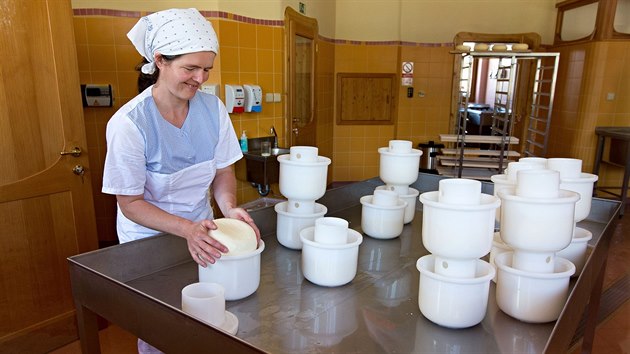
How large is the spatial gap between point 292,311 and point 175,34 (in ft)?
2.76

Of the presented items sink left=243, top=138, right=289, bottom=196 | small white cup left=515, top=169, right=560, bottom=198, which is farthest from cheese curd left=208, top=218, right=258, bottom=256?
sink left=243, top=138, right=289, bottom=196

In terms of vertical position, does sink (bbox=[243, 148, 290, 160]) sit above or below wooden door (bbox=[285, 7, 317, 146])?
below

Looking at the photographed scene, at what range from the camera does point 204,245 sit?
1052mm

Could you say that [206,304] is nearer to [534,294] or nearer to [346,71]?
[534,294]

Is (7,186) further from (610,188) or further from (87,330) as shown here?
(610,188)

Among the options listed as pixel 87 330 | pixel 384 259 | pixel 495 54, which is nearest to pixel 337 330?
pixel 384 259

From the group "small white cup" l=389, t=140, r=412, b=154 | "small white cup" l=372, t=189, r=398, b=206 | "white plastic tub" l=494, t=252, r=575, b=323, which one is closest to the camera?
"white plastic tub" l=494, t=252, r=575, b=323

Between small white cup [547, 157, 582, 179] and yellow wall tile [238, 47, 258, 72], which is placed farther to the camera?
yellow wall tile [238, 47, 258, 72]

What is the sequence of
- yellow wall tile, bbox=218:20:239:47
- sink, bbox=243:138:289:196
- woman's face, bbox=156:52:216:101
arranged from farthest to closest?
sink, bbox=243:138:289:196, yellow wall tile, bbox=218:20:239:47, woman's face, bbox=156:52:216:101

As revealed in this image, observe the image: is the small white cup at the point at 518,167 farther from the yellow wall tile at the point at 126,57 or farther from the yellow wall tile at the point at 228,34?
the yellow wall tile at the point at 126,57

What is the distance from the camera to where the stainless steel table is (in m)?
0.90

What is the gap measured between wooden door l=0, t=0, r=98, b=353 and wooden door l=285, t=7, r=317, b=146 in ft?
7.12

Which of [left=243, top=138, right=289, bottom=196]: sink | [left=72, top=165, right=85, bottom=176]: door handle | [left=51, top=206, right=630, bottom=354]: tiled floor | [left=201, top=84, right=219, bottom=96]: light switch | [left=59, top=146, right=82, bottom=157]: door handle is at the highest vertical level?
[left=201, top=84, right=219, bottom=96]: light switch

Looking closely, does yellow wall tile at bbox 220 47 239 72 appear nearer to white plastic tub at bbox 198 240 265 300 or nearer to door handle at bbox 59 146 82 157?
door handle at bbox 59 146 82 157
